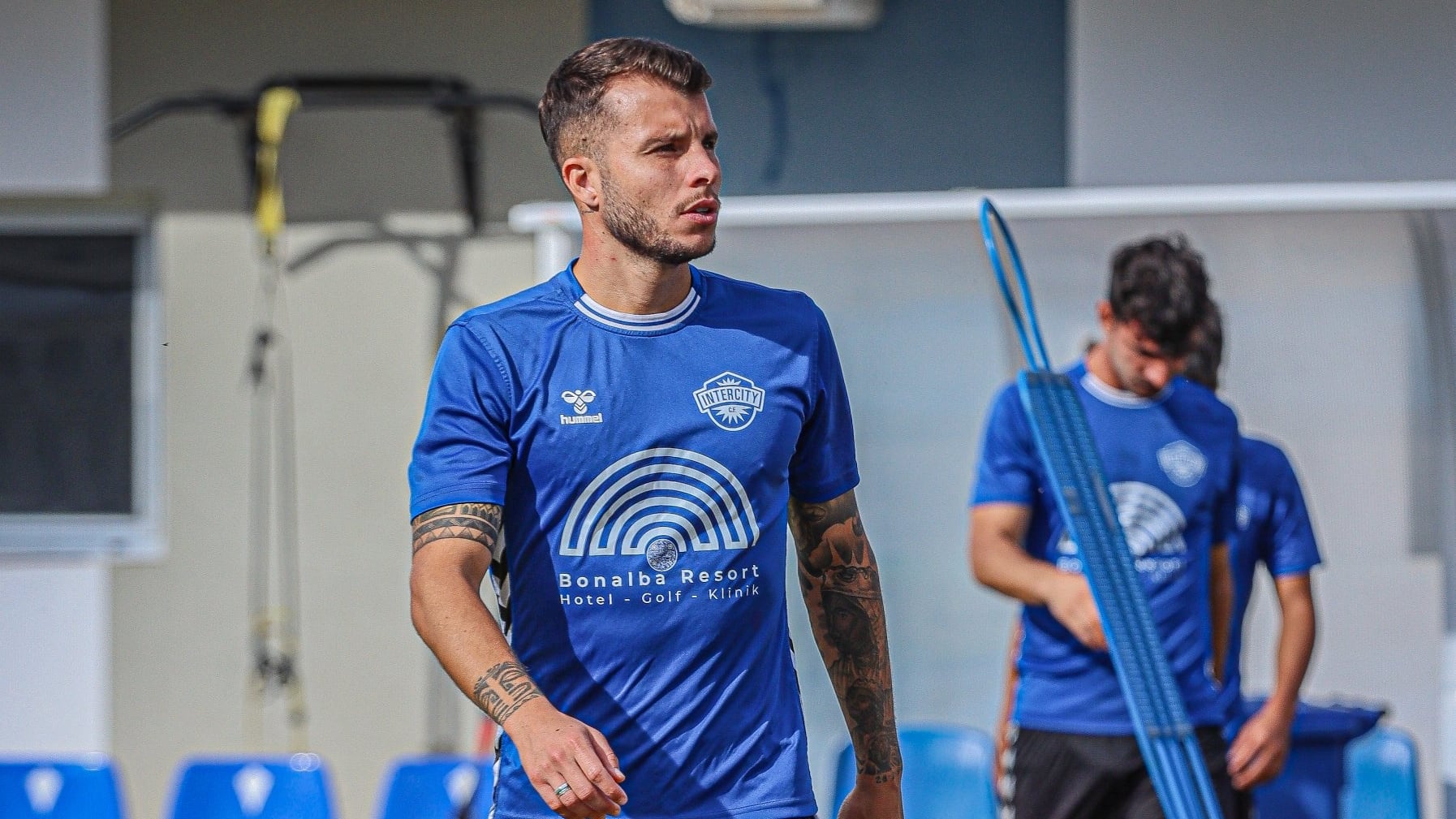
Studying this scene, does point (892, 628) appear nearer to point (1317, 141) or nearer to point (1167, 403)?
point (1167, 403)

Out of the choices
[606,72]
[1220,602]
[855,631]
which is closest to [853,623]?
[855,631]

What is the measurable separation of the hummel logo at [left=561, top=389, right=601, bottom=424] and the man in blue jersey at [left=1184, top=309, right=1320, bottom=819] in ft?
5.89

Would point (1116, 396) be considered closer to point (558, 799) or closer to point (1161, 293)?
point (1161, 293)

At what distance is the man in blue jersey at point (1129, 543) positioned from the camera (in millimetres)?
3064

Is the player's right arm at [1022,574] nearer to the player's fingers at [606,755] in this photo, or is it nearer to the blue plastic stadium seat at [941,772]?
the blue plastic stadium seat at [941,772]

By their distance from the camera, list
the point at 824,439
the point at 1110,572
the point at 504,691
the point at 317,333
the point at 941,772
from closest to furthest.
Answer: the point at 504,691, the point at 824,439, the point at 1110,572, the point at 941,772, the point at 317,333

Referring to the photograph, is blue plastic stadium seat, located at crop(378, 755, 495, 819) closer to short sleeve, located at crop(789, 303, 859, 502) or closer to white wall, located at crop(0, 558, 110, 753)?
white wall, located at crop(0, 558, 110, 753)

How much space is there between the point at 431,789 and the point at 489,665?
234cm

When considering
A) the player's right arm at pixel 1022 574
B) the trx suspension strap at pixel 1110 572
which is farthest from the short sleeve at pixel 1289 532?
the trx suspension strap at pixel 1110 572

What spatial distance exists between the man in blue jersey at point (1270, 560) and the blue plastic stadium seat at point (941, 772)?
584 mm

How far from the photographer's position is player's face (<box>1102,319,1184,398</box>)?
10.1 ft

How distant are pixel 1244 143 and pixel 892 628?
60.7 inches

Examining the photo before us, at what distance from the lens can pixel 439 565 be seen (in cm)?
172

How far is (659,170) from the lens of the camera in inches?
71.3
